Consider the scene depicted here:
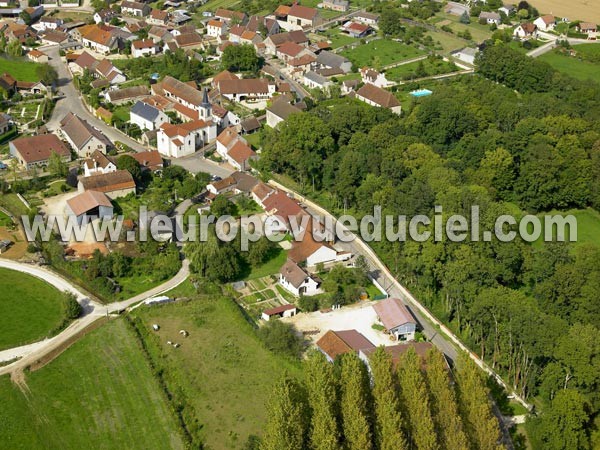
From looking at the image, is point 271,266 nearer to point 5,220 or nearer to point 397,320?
point 397,320

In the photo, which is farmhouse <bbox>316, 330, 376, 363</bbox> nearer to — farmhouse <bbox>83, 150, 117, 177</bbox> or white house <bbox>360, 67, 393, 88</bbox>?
farmhouse <bbox>83, 150, 117, 177</bbox>

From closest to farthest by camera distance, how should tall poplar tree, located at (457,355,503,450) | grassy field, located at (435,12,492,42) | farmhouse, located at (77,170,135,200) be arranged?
tall poplar tree, located at (457,355,503,450), farmhouse, located at (77,170,135,200), grassy field, located at (435,12,492,42)


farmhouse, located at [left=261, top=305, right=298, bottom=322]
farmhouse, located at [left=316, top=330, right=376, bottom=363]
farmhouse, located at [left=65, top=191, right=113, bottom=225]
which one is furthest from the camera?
farmhouse, located at [left=65, top=191, right=113, bottom=225]

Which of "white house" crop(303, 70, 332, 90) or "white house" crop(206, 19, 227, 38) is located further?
"white house" crop(206, 19, 227, 38)

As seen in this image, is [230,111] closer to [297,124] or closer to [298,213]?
[297,124]

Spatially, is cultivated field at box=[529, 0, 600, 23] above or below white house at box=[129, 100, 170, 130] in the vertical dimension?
below

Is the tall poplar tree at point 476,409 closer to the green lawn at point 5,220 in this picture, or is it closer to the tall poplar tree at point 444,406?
the tall poplar tree at point 444,406

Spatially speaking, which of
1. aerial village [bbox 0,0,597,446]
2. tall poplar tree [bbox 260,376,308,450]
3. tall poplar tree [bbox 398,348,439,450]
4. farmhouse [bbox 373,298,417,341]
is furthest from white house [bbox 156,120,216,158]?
tall poplar tree [bbox 260,376,308,450]
